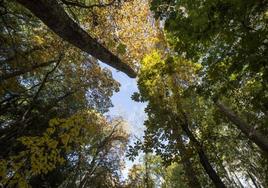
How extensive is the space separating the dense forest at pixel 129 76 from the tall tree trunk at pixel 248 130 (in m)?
0.04

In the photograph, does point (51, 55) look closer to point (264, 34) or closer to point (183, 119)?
point (183, 119)

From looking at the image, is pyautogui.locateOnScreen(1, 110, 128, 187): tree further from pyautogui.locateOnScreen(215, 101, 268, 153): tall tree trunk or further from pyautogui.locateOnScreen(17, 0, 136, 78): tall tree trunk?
pyautogui.locateOnScreen(215, 101, 268, 153): tall tree trunk

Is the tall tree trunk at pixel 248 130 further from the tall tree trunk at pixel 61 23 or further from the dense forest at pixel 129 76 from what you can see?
the tall tree trunk at pixel 61 23

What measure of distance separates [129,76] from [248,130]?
4684mm

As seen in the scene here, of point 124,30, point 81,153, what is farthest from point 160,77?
point 81,153

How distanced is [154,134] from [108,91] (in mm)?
4641

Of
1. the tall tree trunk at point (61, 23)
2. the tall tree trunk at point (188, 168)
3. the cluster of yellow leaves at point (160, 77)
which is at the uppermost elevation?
the cluster of yellow leaves at point (160, 77)

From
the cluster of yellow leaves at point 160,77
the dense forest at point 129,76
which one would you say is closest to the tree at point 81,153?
the dense forest at point 129,76

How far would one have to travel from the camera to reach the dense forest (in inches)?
170

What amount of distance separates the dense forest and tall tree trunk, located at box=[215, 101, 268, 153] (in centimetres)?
4

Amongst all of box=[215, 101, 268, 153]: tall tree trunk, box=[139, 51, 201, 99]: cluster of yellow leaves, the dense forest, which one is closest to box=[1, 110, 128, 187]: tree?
the dense forest

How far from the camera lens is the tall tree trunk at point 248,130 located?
328 inches

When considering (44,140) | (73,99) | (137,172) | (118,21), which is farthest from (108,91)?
(137,172)

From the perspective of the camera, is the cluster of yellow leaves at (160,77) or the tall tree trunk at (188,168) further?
the tall tree trunk at (188,168)
